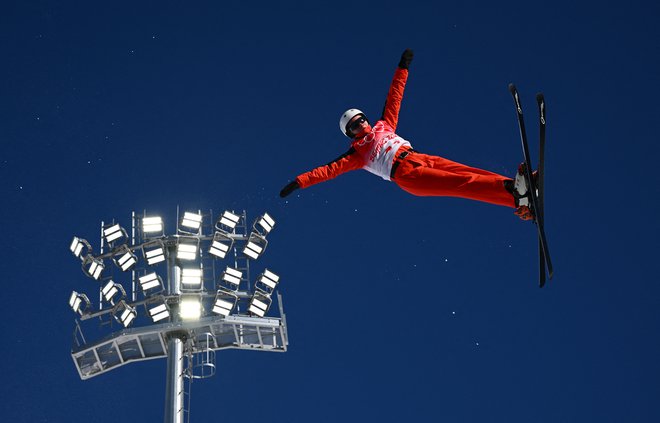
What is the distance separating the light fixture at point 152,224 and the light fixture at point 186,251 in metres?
0.58

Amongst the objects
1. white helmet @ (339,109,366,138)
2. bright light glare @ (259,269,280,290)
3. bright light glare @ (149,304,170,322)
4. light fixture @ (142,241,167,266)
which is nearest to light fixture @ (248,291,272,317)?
bright light glare @ (259,269,280,290)

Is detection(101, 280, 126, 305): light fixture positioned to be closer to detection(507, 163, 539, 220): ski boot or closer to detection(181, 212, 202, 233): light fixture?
detection(181, 212, 202, 233): light fixture

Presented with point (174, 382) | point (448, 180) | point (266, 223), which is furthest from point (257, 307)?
point (448, 180)

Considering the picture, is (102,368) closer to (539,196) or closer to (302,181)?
(302,181)

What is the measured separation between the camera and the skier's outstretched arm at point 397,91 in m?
13.7

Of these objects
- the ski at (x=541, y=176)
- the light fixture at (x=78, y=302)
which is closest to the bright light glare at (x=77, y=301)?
the light fixture at (x=78, y=302)

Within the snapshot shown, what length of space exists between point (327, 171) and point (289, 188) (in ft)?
1.78

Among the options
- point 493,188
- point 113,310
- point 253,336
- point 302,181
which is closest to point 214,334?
point 253,336

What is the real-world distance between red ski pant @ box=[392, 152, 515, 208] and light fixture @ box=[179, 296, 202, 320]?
732cm

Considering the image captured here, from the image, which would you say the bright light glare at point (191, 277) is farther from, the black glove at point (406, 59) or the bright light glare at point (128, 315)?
the black glove at point (406, 59)

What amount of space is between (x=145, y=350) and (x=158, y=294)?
131 cm

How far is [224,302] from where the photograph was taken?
62.9 feet

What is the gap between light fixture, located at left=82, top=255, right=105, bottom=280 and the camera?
1992 centimetres

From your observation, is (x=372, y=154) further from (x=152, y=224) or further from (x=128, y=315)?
(x=152, y=224)
